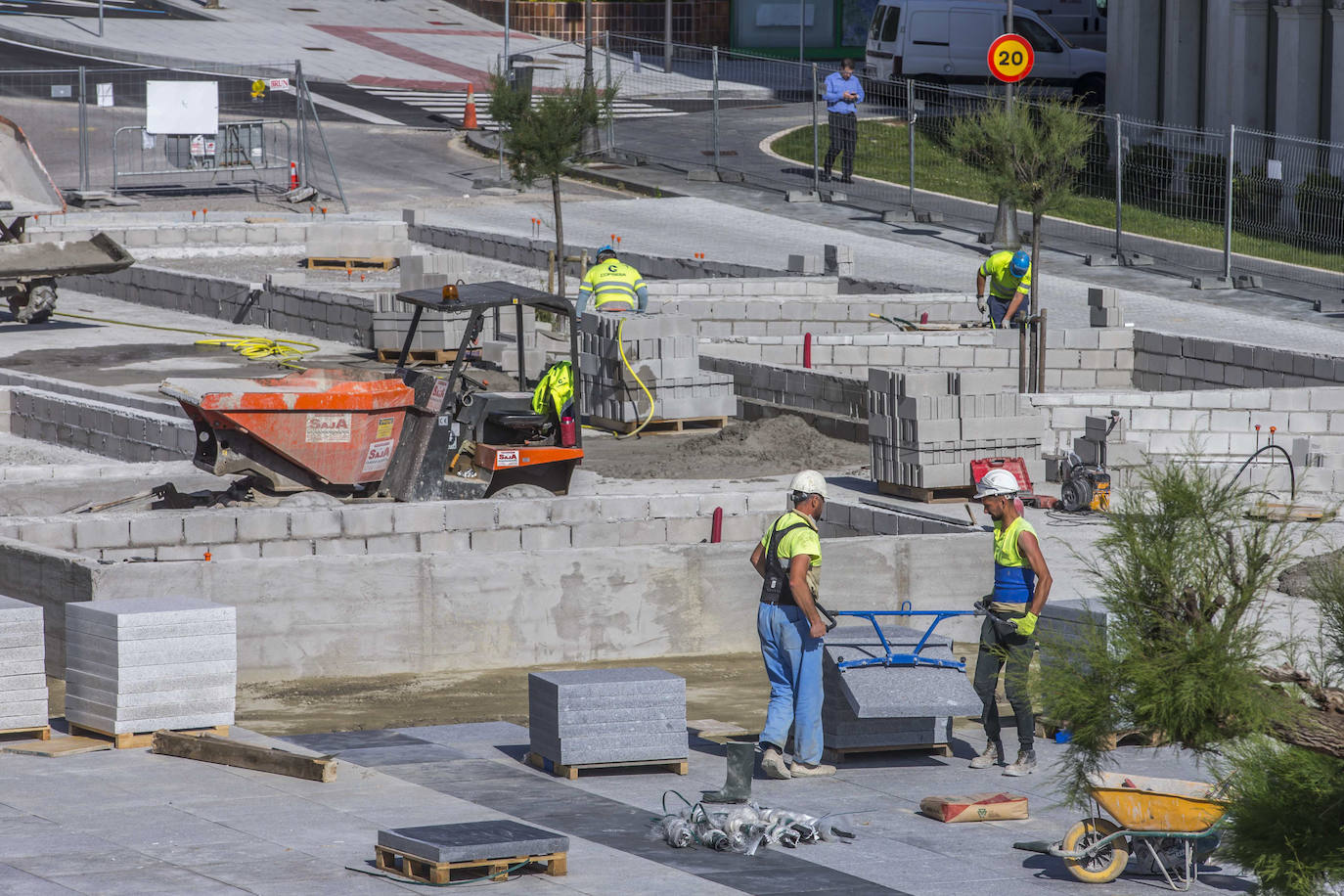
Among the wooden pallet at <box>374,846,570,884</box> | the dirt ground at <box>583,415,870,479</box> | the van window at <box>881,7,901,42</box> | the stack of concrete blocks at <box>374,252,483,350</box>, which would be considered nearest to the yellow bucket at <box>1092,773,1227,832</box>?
the wooden pallet at <box>374,846,570,884</box>

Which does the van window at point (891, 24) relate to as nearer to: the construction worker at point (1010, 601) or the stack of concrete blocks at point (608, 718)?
the construction worker at point (1010, 601)

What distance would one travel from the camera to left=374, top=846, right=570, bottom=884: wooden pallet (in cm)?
789

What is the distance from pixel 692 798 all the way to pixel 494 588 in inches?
136

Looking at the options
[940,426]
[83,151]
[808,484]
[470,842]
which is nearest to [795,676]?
[808,484]

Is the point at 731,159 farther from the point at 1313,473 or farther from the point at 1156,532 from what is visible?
the point at 1156,532

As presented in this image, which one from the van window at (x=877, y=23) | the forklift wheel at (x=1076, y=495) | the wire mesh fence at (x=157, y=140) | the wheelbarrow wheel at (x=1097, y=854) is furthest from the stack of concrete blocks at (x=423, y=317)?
the van window at (x=877, y=23)

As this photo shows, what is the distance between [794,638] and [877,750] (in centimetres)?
89

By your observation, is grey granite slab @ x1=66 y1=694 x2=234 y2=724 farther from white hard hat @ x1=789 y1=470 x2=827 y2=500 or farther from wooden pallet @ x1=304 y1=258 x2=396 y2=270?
wooden pallet @ x1=304 y1=258 x2=396 y2=270

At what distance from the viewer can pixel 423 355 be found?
23.2 meters

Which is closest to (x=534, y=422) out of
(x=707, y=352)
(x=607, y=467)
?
(x=607, y=467)

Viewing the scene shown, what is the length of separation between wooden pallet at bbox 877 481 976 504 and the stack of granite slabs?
18.4ft

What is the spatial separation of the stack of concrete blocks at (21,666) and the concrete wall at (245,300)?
13786 mm

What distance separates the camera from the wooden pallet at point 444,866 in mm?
7891

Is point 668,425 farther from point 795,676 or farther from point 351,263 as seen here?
point 351,263
